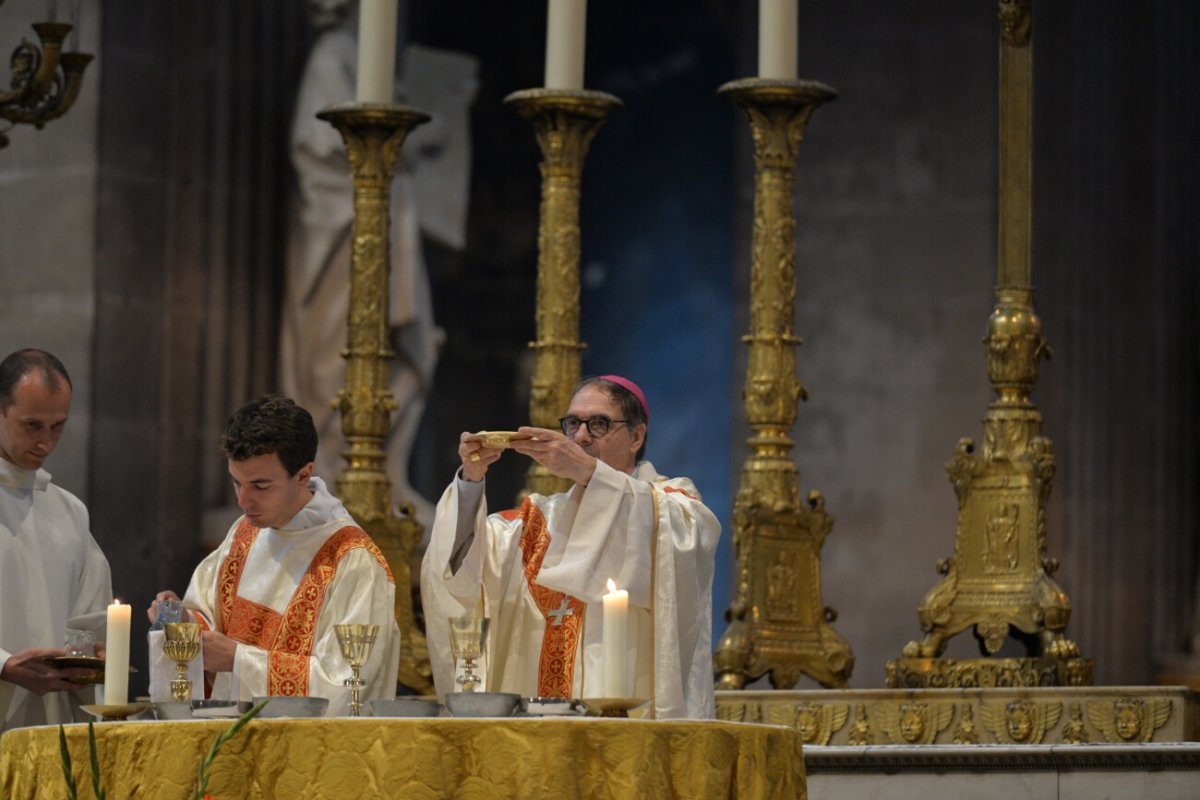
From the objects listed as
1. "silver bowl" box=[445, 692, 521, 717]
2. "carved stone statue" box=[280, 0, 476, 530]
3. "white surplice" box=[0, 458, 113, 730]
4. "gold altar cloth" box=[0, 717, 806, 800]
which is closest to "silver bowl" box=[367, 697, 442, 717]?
"silver bowl" box=[445, 692, 521, 717]

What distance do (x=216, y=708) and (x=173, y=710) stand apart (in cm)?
10

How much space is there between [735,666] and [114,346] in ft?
10.5

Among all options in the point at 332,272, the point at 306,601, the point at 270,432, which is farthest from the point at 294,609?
the point at 332,272

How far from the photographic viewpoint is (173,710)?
522 cm

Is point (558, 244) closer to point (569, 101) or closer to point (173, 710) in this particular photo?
point (569, 101)

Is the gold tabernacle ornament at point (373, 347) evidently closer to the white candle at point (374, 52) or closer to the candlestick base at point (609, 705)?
the white candle at point (374, 52)

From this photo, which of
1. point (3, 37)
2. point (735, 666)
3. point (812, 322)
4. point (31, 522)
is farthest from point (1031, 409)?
point (3, 37)

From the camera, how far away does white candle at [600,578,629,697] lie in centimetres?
507

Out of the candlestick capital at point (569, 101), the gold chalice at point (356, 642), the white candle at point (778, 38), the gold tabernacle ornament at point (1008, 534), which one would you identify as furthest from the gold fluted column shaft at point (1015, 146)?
the gold chalice at point (356, 642)

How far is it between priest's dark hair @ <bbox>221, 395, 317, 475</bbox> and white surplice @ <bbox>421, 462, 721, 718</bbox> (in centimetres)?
51

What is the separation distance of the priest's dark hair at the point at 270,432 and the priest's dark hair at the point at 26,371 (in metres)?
0.72

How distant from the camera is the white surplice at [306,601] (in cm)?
591

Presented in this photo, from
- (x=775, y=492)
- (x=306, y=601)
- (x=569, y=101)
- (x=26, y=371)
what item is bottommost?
(x=306, y=601)

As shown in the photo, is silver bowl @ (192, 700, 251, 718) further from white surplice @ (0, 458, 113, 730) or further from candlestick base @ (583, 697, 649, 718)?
white surplice @ (0, 458, 113, 730)
